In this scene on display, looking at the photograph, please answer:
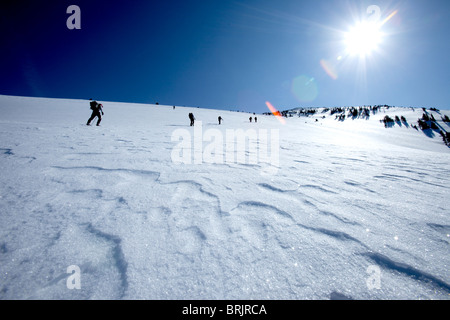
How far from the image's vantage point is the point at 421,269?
1.34m

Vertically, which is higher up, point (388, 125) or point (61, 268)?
point (388, 125)

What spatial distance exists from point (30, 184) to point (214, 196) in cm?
236

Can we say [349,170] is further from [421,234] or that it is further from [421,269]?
[421,269]

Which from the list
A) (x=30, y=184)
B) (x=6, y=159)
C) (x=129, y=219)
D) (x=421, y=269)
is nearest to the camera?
(x=421, y=269)

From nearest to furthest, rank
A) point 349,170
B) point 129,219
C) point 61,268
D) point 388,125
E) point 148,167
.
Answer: point 61,268, point 129,219, point 148,167, point 349,170, point 388,125

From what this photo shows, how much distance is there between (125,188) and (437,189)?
5291mm

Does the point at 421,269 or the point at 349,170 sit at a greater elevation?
the point at 349,170

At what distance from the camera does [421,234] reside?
5.80 ft
